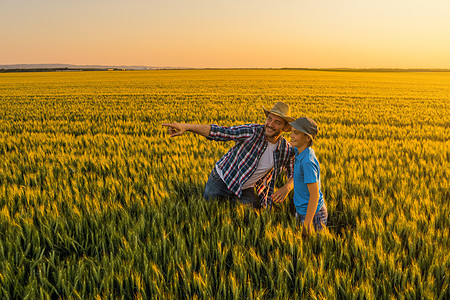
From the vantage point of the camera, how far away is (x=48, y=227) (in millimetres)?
2535

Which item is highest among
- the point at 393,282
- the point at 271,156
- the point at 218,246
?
the point at 271,156

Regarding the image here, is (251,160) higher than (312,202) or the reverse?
higher

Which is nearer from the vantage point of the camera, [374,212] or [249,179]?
[374,212]

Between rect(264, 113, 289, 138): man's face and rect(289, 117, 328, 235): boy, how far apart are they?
11.6 inches

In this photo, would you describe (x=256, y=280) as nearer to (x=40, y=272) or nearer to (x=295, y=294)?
(x=295, y=294)

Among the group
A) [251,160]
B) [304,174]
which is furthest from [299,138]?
[251,160]

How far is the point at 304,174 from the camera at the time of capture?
2.45 metres

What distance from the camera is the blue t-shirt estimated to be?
2.43m

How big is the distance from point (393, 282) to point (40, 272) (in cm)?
233

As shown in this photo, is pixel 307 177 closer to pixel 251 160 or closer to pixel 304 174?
pixel 304 174

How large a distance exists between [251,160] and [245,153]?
0.10 metres

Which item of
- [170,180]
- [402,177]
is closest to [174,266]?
[170,180]

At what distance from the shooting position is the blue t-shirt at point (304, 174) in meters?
2.43

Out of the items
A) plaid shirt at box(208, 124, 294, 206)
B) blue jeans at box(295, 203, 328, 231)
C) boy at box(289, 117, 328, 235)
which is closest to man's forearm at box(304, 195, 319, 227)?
boy at box(289, 117, 328, 235)
